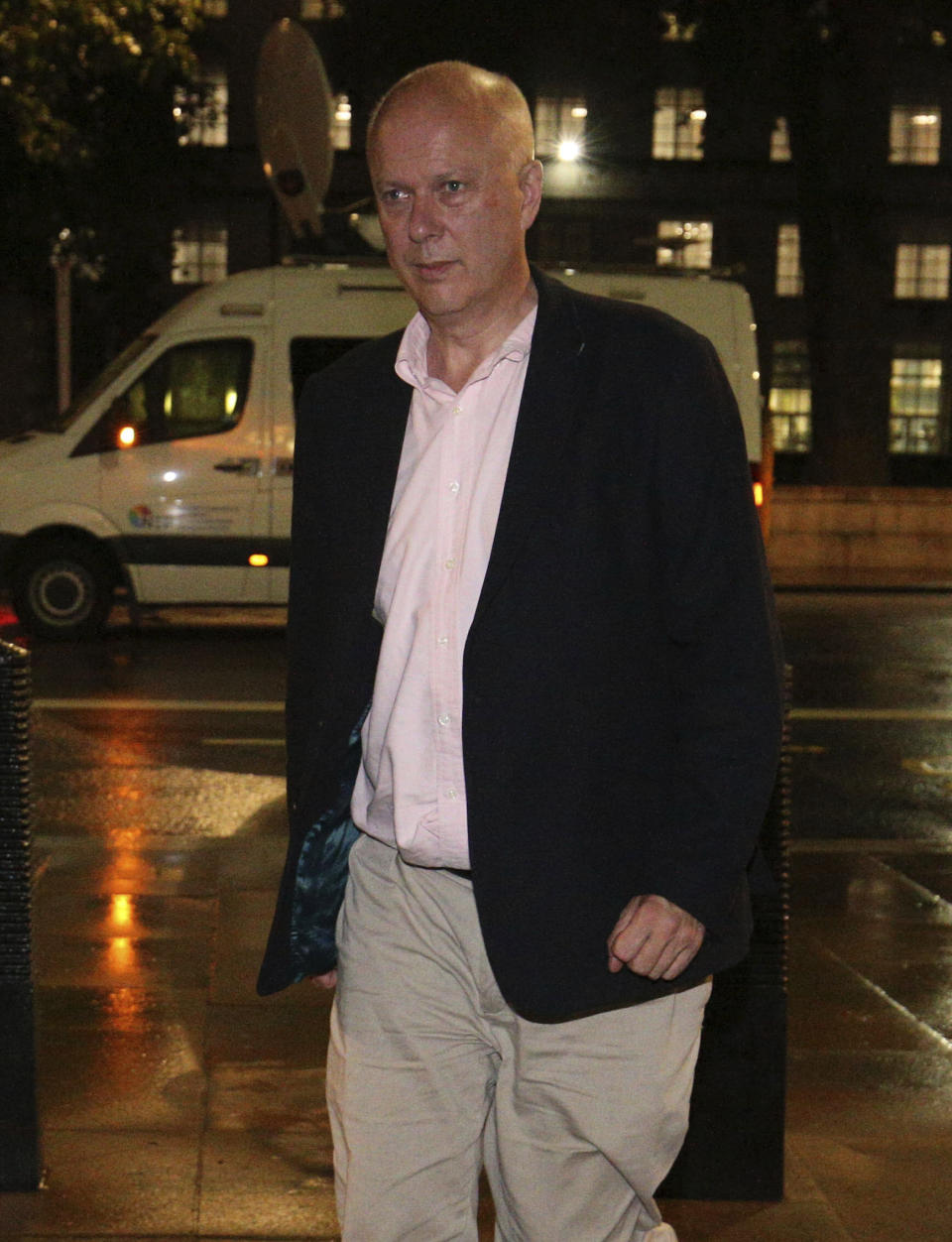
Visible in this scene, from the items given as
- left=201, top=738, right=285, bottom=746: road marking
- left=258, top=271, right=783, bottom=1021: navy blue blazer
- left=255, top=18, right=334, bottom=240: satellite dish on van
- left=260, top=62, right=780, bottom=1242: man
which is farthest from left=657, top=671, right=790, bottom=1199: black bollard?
left=255, top=18, right=334, bottom=240: satellite dish on van

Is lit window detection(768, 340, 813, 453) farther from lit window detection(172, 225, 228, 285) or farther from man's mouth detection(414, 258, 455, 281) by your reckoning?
man's mouth detection(414, 258, 455, 281)

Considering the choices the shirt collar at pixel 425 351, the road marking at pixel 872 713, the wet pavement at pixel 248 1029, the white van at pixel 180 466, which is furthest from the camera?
the white van at pixel 180 466

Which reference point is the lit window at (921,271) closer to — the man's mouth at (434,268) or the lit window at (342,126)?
the lit window at (342,126)

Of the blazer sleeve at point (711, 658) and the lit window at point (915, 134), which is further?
the lit window at point (915, 134)

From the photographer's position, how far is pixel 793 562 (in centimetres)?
2206

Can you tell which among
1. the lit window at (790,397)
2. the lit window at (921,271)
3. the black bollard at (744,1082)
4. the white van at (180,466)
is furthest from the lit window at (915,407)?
the black bollard at (744,1082)

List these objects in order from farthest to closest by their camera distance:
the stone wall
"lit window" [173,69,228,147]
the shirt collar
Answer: "lit window" [173,69,228,147] → the stone wall → the shirt collar

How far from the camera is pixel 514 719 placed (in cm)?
242

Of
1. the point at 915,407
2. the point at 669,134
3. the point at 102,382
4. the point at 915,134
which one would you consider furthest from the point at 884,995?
the point at 915,134

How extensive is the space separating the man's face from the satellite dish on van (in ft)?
41.1

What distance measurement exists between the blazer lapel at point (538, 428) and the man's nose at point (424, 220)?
190mm

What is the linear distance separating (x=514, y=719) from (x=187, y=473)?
456 inches

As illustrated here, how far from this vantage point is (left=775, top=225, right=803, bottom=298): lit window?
155 ft

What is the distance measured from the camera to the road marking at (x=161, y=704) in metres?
10.7
